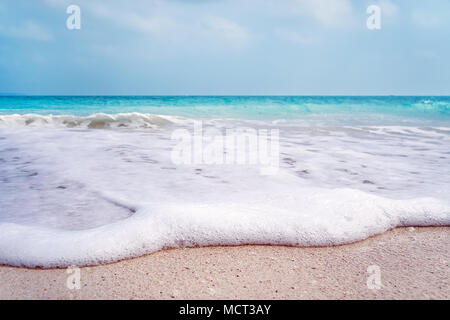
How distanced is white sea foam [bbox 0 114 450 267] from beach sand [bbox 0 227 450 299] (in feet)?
0.30

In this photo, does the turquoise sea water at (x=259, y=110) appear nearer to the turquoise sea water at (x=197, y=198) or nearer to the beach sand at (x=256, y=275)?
the turquoise sea water at (x=197, y=198)

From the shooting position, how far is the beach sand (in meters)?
1.44

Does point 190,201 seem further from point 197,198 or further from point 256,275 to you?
point 256,275

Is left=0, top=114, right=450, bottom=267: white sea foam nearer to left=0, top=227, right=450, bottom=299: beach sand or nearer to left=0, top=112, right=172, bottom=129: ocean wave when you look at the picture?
left=0, top=227, right=450, bottom=299: beach sand

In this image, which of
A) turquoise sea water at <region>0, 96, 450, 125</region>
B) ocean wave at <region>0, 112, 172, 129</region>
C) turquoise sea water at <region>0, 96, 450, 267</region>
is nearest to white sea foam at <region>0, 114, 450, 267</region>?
turquoise sea water at <region>0, 96, 450, 267</region>

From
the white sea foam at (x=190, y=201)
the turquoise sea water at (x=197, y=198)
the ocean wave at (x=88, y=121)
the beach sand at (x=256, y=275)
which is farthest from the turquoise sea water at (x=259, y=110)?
the beach sand at (x=256, y=275)

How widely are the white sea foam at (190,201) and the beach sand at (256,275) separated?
0.09 metres

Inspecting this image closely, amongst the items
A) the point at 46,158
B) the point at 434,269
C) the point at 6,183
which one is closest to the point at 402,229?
the point at 434,269

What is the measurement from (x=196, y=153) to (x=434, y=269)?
2.96 metres

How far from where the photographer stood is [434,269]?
165 centimetres

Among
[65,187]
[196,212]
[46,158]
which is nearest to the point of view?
[196,212]

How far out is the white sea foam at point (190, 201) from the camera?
5.99ft

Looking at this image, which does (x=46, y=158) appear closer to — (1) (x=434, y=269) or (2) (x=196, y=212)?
(2) (x=196, y=212)

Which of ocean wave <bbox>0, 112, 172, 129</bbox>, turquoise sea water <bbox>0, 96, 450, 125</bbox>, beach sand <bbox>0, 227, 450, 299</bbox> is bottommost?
beach sand <bbox>0, 227, 450, 299</bbox>
